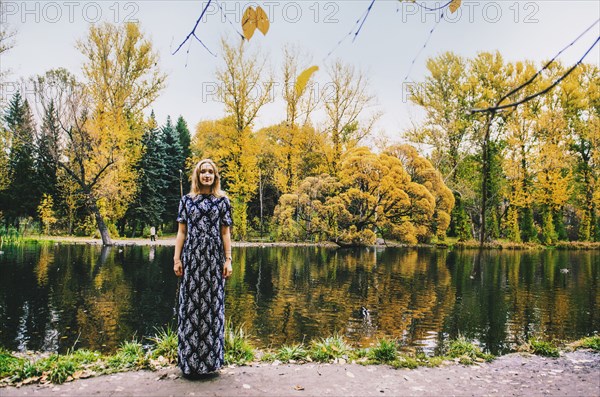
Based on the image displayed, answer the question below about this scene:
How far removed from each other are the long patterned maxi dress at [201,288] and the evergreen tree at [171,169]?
29.3 metres

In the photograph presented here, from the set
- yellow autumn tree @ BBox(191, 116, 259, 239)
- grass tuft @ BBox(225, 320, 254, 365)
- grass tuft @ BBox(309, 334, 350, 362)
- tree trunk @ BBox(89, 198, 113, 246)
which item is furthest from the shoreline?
grass tuft @ BBox(225, 320, 254, 365)

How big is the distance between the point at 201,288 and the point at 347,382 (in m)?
1.47

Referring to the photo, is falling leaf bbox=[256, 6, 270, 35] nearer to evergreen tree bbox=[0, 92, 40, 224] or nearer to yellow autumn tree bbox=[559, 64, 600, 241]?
yellow autumn tree bbox=[559, 64, 600, 241]

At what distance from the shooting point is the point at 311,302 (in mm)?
9055

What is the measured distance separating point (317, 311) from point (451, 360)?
12.5 ft

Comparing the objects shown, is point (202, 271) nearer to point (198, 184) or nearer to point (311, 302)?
point (198, 184)

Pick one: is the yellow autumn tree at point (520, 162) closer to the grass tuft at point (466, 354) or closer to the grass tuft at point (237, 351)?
the grass tuft at point (466, 354)

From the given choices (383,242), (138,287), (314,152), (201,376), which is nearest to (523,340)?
(201,376)

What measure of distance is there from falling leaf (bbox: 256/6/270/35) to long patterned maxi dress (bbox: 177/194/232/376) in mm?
2484

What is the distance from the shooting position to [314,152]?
28.3 m

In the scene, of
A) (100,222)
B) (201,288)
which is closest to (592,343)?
(201,288)

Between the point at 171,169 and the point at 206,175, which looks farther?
the point at 171,169

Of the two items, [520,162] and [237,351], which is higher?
[520,162]

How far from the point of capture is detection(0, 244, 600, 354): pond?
21.9 feet
